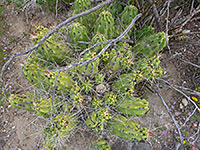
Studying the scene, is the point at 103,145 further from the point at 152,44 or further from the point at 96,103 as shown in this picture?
the point at 152,44

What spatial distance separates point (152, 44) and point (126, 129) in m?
1.24

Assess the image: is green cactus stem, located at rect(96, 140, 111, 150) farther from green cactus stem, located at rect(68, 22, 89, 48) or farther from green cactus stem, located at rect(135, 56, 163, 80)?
green cactus stem, located at rect(68, 22, 89, 48)

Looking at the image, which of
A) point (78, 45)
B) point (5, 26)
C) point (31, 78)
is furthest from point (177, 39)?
point (5, 26)

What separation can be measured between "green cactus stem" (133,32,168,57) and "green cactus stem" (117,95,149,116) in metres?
0.73

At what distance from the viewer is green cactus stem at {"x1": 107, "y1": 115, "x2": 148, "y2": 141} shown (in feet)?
6.64

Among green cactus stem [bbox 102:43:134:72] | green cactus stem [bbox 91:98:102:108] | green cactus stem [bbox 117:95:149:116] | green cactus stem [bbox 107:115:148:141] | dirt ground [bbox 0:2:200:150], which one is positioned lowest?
dirt ground [bbox 0:2:200:150]

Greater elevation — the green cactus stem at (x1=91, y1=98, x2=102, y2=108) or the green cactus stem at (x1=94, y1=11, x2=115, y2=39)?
the green cactus stem at (x1=94, y1=11, x2=115, y2=39)

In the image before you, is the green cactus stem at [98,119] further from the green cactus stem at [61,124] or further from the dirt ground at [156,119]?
the dirt ground at [156,119]

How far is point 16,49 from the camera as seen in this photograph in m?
3.75

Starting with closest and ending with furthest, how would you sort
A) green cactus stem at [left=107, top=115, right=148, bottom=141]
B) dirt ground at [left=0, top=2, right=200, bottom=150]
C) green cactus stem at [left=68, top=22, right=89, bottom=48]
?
green cactus stem at [left=107, top=115, right=148, bottom=141]
green cactus stem at [left=68, top=22, right=89, bottom=48]
dirt ground at [left=0, top=2, right=200, bottom=150]

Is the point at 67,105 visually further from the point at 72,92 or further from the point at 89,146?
the point at 89,146

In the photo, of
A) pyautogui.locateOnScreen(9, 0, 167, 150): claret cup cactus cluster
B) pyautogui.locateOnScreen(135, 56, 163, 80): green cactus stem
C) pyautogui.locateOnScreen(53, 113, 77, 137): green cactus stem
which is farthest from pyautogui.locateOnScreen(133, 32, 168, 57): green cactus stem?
pyautogui.locateOnScreen(53, 113, 77, 137): green cactus stem

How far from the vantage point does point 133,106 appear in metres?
2.17

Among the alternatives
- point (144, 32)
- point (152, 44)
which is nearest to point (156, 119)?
point (152, 44)
